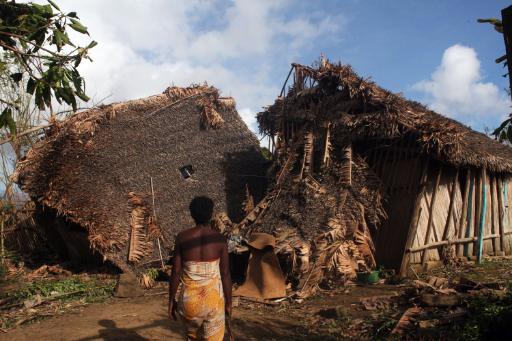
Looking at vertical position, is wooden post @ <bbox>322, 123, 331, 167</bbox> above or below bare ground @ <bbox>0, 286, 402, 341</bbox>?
above

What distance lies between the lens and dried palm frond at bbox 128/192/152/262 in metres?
8.88

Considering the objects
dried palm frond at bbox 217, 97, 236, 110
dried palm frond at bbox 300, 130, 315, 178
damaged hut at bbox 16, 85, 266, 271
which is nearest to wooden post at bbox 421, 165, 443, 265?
dried palm frond at bbox 300, 130, 315, 178

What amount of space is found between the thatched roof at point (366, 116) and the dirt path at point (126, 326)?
3769 millimetres

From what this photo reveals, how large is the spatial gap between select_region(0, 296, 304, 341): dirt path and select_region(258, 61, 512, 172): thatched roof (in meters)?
3.77

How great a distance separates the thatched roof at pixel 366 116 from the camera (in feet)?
25.0

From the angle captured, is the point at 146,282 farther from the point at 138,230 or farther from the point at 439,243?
the point at 439,243

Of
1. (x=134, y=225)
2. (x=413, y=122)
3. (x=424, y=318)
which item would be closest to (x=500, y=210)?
(x=413, y=122)

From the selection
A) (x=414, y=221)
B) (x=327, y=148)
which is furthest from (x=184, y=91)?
(x=414, y=221)

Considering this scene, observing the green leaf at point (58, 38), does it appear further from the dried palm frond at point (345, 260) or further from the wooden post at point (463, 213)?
the wooden post at point (463, 213)

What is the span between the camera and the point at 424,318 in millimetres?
5074

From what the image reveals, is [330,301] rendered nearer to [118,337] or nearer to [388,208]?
[388,208]

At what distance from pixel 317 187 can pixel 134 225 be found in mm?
3602

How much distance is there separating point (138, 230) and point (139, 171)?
3.97 feet

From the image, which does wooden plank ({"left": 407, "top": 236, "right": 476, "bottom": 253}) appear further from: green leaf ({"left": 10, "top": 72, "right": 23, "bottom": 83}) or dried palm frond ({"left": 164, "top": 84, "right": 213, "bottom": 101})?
green leaf ({"left": 10, "top": 72, "right": 23, "bottom": 83})
